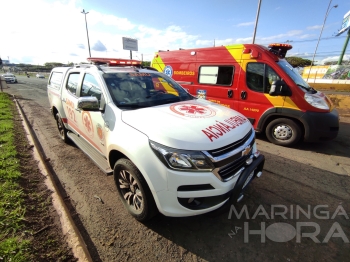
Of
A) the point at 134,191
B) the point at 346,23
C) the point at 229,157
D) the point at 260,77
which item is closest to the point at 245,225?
the point at 229,157

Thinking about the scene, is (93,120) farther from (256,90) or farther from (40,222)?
(256,90)

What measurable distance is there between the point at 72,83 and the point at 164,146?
9.74ft

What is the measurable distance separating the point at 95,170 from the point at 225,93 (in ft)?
13.0

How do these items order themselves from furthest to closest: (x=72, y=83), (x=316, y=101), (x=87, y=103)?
1. (x=316, y=101)
2. (x=72, y=83)
3. (x=87, y=103)

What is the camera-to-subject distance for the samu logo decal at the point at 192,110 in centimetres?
231

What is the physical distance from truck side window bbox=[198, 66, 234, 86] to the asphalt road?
9.60 ft

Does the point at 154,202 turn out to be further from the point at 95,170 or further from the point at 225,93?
the point at 225,93

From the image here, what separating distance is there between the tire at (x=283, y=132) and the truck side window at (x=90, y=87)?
13.4ft

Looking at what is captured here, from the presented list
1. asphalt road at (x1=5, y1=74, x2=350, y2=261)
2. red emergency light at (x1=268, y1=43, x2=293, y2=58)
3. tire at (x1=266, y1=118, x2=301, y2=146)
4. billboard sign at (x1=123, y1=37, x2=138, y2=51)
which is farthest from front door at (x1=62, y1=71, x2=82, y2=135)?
billboard sign at (x1=123, y1=37, x2=138, y2=51)

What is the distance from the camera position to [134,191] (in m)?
2.23

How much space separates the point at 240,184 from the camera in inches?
75.5

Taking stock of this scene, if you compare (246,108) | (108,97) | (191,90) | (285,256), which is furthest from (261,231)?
(191,90)

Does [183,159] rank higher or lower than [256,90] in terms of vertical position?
lower

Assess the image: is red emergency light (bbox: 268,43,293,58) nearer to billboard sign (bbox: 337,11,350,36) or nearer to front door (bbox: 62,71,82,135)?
front door (bbox: 62,71,82,135)
